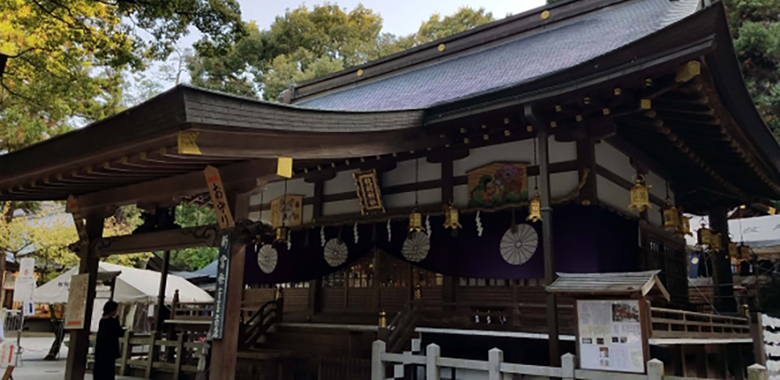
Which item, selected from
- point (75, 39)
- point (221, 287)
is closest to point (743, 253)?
point (221, 287)

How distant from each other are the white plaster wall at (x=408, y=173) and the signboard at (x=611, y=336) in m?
4.73

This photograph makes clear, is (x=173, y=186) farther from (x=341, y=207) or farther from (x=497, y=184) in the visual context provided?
(x=497, y=184)

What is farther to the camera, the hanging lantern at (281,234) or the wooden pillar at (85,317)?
the hanging lantern at (281,234)

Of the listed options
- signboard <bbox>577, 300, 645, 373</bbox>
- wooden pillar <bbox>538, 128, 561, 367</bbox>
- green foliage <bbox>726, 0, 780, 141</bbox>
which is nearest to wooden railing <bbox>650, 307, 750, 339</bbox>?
signboard <bbox>577, 300, 645, 373</bbox>

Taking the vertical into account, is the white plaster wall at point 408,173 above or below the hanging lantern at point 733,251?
above

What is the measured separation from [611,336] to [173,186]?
6059 millimetres

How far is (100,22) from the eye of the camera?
1209 cm

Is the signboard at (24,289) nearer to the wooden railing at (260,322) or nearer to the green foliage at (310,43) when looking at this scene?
the wooden railing at (260,322)

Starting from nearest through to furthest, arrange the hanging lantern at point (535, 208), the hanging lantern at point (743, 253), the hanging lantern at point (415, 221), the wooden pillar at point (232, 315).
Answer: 1. the wooden pillar at point (232, 315)
2. the hanging lantern at point (535, 208)
3. the hanging lantern at point (415, 221)
4. the hanging lantern at point (743, 253)

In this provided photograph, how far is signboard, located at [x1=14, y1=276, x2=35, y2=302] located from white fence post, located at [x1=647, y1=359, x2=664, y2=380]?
11.8 meters

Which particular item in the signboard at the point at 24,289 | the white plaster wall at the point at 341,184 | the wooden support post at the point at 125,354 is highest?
the white plaster wall at the point at 341,184

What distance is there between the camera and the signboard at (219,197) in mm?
7008

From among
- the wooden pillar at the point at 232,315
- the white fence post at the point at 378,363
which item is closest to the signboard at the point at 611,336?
the white fence post at the point at 378,363

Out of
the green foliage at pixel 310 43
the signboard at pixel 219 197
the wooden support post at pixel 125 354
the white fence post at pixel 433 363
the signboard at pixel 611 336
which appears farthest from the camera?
the green foliage at pixel 310 43
